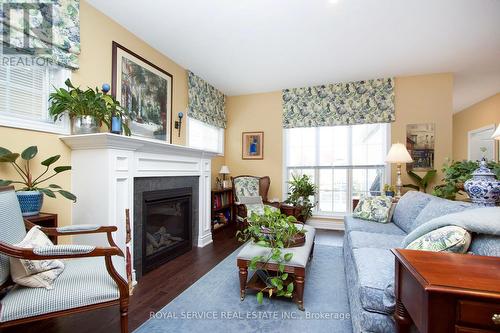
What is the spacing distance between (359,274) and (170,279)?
177 centimetres

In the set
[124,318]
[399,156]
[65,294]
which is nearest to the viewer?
[65,294]

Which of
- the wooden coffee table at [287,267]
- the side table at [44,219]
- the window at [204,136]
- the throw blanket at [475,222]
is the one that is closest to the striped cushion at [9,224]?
the side table at [44,219]

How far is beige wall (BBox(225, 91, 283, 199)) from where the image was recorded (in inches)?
182

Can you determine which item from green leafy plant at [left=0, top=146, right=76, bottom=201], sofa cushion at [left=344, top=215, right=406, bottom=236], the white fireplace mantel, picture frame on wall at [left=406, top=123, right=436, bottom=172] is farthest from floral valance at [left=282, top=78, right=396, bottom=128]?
green leafy plant at [left=0, top=146, right=76, bottom=201]

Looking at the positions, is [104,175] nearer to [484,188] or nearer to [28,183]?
[28,183]

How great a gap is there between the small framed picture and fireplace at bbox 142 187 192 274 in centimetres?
192

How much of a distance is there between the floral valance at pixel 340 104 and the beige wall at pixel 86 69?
8.80 feet

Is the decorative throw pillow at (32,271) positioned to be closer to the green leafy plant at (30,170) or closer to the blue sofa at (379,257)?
the green leafy plant at (30,170)

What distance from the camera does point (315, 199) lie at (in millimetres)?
4445

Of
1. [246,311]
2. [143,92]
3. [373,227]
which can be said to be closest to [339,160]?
[373,227]

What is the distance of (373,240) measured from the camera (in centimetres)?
209

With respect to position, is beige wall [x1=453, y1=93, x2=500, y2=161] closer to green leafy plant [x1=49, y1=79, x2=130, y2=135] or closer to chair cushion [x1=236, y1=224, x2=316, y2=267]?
chair cushion [x1=236, y1=224, x2=316, y2=267]

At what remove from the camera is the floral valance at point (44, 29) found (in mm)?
1686

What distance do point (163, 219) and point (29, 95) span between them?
5.72ft
